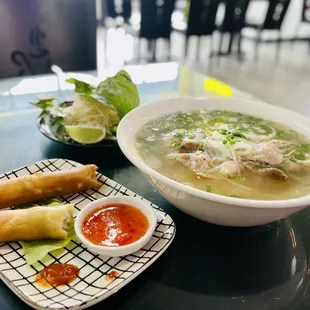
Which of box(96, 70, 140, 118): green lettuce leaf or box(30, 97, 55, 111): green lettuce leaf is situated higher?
box(96, 70, 140, 118): green lettuce leaf

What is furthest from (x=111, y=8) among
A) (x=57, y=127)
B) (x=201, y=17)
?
(x=57, y=127)

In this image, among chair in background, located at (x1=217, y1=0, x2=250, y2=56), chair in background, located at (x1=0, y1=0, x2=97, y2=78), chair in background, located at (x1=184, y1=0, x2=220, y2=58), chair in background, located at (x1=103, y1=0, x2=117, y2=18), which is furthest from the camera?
chair in background, located at (x1=103, y1=0, x2=117, y2=18)

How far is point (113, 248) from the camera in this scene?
2.95ft

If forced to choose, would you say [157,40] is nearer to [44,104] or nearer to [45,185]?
[44,104]

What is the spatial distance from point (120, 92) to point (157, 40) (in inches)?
249

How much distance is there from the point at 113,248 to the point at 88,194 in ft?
1.11

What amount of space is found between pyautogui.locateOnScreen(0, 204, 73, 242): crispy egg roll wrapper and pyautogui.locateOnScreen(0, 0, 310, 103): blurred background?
1256 millimetres

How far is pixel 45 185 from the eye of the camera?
1146mm

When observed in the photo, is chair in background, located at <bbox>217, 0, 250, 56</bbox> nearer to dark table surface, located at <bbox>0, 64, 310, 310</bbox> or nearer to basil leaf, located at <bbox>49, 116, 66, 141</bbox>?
basil leaf, located at <bbox>49, 116, 66, 141</bbox>

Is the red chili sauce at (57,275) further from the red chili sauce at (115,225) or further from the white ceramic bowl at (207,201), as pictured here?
the white ceramic bowl at (207,201)

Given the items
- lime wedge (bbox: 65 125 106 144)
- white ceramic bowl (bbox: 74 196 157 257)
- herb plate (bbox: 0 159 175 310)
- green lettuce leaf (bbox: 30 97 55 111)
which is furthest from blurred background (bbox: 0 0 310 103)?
herb plate (bbox: 0 159 175 310)

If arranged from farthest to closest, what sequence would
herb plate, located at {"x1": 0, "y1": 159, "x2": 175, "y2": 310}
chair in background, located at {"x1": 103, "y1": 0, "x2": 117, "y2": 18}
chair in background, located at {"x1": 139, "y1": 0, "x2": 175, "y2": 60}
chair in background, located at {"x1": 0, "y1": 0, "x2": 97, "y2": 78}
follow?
chair in background, located at {"x1": 103, "y1": 0, "x2": 117, "y2": 18}, chair in background, located at {"x1": 139, "y1": 0, "x2": 175, "y2": 60}, chair in background, located at {"x1": 0, "y1": 0, "x2": 97, "y2": 78}, herb plate, located at {"x1": 0, "y1": 159, "x2": 175, "y2": 310}

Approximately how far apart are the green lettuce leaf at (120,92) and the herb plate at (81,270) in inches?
27.0

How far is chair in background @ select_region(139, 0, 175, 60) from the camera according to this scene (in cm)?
597
